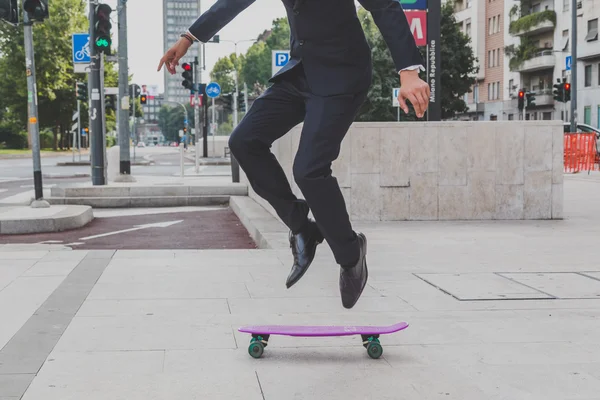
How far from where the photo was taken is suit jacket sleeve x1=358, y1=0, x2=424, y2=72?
3.43 m

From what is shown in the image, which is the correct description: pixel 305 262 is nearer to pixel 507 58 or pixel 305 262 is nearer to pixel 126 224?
pixel 126 224

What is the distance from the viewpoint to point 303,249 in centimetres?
402

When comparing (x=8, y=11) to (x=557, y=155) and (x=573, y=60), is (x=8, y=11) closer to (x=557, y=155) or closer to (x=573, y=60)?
(x=557, y=155)

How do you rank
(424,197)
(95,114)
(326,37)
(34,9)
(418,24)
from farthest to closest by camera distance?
(95,114) → (418,24) → (34,9) → (424,197) → (326,37)

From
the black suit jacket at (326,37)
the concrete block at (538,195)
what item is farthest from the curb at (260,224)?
the black suit jacket at (326,37)

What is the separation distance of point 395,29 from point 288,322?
72.8 inches

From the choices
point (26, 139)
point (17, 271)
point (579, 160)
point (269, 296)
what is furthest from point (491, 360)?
Answer: point (26, 139)

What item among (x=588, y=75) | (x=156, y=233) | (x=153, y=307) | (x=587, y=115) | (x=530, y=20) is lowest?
(x=156, y=233)

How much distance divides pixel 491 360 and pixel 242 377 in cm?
115

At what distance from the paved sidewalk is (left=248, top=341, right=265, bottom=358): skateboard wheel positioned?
42 millimetres

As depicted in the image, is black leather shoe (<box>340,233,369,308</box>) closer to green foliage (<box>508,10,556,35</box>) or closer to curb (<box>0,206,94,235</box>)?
curb (<box>0,206,94,235</box>)

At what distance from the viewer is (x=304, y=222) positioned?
404 cm

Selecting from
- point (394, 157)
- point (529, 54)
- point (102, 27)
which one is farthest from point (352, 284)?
point (529, 54)

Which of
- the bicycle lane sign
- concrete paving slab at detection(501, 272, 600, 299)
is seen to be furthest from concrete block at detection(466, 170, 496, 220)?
the bicycle lane sign
